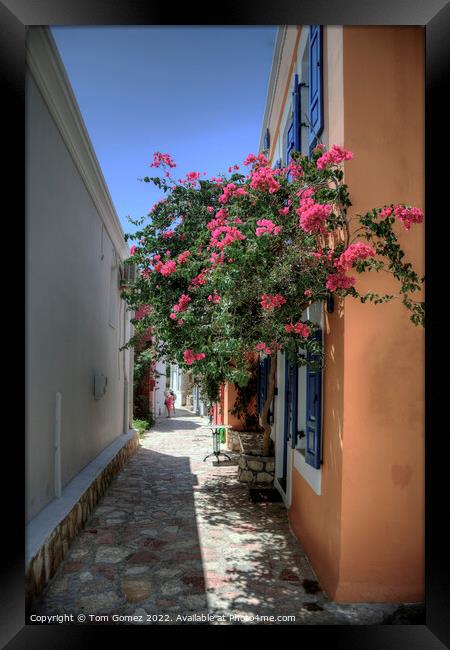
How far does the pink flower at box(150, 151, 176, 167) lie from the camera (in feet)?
27.5

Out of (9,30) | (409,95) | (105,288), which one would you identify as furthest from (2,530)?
(105,288)

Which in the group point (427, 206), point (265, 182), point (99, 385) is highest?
point (265, 182)

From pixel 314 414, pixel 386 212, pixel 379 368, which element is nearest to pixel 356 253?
pixel 386 212

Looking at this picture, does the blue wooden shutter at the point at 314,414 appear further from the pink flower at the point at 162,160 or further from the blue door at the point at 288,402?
the pink flower at the point at 162,160

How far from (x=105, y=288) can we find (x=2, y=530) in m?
7.50

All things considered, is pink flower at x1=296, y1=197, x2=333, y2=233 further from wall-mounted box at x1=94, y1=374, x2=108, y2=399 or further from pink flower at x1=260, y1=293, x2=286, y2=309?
wall-mounted box at x1=94, y1=374, x2=108, y2=399

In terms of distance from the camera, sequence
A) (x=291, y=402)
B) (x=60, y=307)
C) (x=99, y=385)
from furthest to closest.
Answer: (x=99, y=385) < (x=291, y=402) < (x=60, y=307)

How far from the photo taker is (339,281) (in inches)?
158

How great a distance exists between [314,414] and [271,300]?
4.61ft

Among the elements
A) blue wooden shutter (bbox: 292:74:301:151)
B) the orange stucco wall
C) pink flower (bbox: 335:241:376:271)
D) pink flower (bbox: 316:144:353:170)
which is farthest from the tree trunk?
pink flower (bbox: 316:144:353:170)

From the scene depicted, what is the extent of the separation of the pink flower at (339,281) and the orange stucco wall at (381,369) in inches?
→ 13.2

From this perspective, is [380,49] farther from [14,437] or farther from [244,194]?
[14,437]

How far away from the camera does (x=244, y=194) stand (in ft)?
16.8

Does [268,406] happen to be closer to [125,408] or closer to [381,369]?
[381,369]
